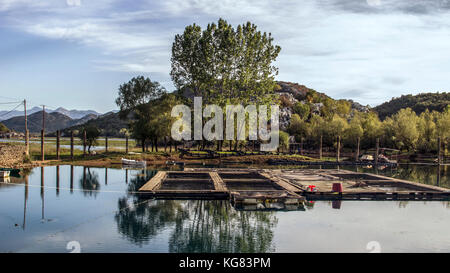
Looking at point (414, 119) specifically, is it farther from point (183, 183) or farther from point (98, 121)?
point (98, 121)

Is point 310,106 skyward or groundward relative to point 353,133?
skyward

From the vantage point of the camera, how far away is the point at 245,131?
56.5 metres

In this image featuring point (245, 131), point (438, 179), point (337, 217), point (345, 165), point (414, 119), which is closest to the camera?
point (337, 217)

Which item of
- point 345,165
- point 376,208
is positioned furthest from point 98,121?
point 376,208

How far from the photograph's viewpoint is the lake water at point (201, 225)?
51.2 ft

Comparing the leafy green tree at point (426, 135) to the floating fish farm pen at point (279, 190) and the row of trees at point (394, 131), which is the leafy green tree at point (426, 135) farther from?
the floating fish farm pen at point (279, 190)

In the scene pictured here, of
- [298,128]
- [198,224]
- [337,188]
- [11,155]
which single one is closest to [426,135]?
[298,128]

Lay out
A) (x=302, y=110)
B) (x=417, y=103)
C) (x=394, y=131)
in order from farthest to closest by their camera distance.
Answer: (x=417, y=103), (x=302, y=110), (x=394, y=131)

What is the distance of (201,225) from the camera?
1872 centimetres

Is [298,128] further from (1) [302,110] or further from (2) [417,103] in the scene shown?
(2) [417,103]

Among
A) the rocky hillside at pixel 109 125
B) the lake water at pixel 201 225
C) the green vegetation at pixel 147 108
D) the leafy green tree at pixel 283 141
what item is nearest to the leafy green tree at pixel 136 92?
the green vegetation at pixel 147 108

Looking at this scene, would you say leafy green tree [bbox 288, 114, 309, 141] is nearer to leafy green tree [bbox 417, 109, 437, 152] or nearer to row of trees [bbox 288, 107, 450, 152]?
row of trees [bbox 288, 107, 450, 152]

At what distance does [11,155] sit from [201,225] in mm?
28824
